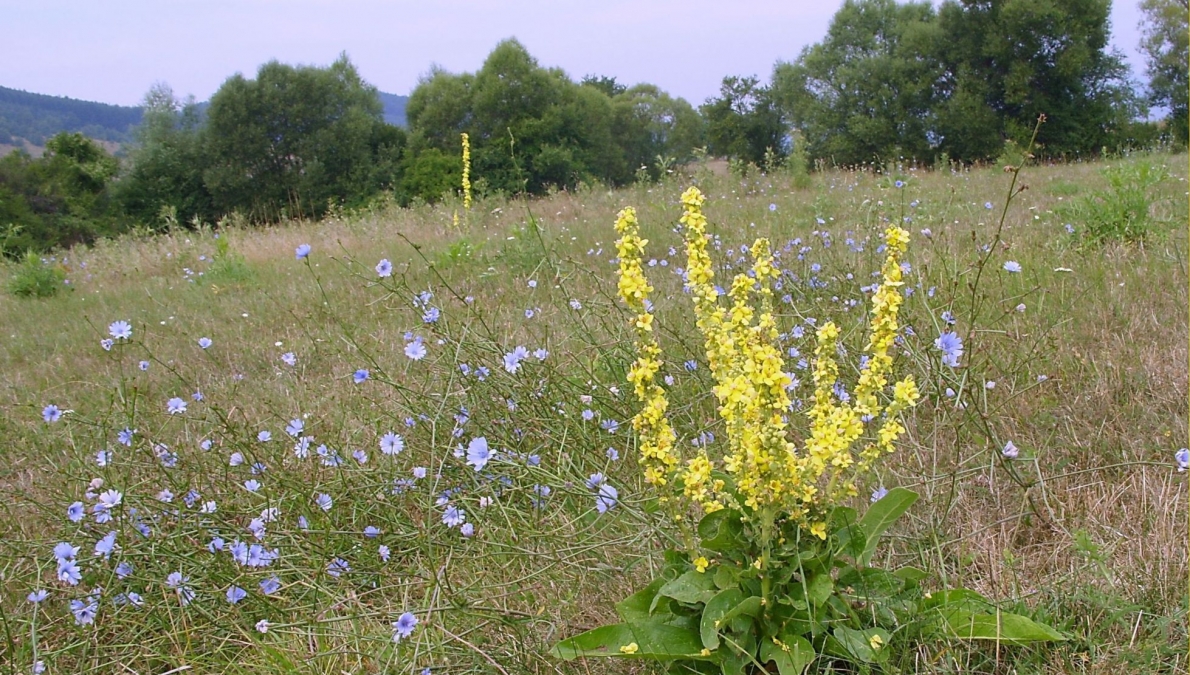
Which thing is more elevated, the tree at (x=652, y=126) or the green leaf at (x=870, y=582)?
the tree at (x=652, y=126)

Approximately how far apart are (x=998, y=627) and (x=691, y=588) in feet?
1.70

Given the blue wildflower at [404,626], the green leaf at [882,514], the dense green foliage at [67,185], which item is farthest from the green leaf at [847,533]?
the dense green foliage at [67,185]

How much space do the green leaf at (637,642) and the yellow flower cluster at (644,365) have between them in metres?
0.28

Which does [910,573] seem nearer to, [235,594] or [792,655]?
[792,655]

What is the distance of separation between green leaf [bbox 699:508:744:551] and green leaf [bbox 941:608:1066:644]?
396 mm

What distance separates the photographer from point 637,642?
4.35 ft

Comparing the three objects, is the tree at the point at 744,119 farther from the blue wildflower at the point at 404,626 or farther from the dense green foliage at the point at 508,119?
the blue wildflower at the point at 404,626

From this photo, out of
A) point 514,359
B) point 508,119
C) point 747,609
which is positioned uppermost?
point 508,119

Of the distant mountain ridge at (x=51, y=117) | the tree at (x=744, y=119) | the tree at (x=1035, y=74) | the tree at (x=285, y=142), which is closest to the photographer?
the tree at (x=1035, y=74)

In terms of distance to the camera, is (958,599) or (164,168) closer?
(958,599)

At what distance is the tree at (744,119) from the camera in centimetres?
4102

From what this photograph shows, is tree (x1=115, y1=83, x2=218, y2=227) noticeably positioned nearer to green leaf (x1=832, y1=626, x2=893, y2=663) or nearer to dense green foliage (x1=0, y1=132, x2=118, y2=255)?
dense green foliage (x1=0, y1=132, x2=118, y2=255)

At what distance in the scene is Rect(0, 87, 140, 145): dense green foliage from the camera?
7750 cm

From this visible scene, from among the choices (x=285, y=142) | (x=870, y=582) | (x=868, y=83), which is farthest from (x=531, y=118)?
(x=870, y=582)
